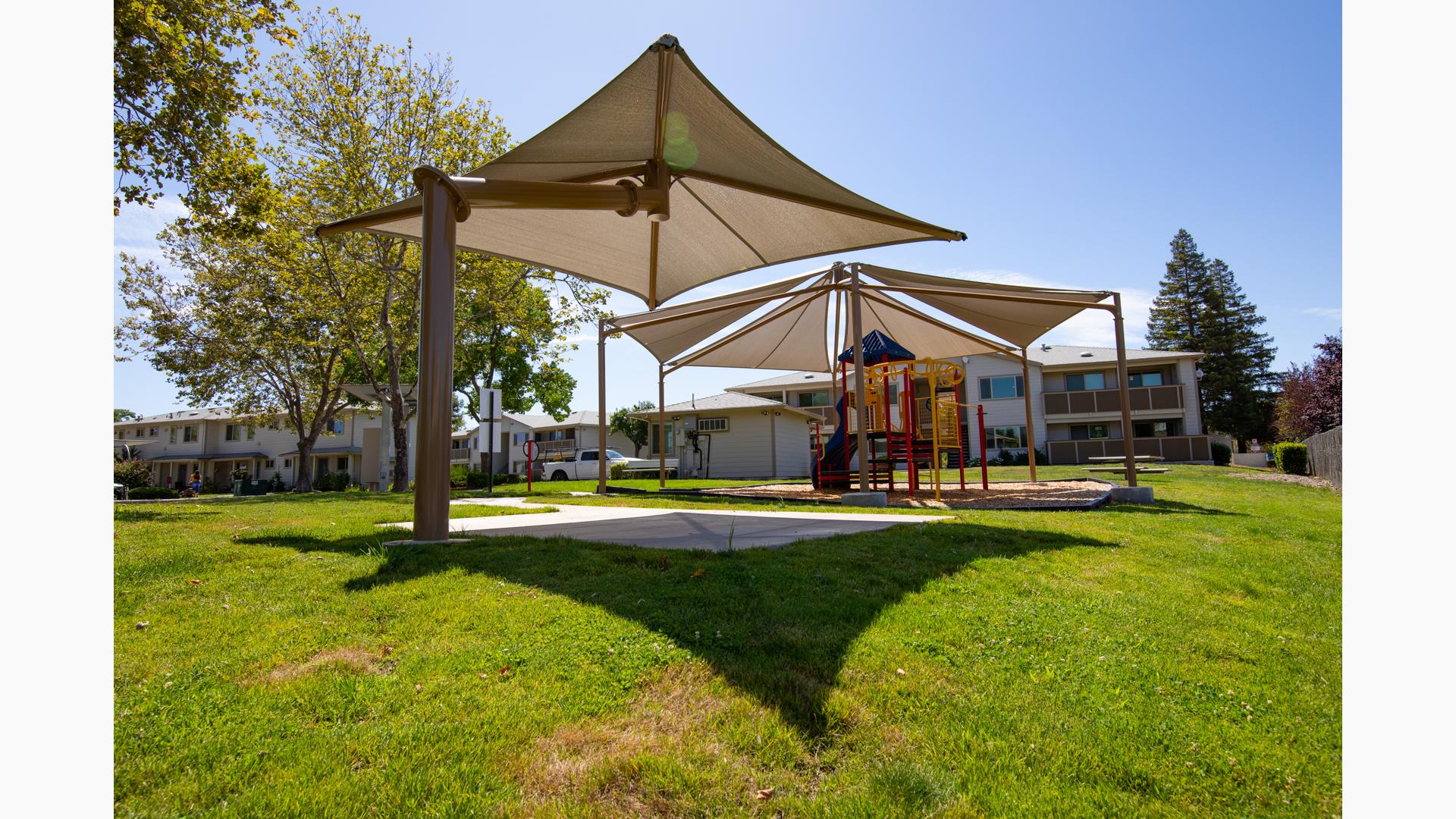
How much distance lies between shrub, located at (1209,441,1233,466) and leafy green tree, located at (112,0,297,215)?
34.5 meters

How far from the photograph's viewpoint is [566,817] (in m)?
1.73

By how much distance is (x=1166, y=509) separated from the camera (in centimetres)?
886

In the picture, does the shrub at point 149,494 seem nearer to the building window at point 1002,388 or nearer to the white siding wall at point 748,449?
the white siding wall at point 748,449

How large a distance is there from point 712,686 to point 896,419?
10.5m

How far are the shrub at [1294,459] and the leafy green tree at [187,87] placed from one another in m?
26.2

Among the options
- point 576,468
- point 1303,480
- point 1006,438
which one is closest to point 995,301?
point 1303,480

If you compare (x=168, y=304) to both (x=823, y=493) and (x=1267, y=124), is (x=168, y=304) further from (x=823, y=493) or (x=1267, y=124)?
(x=1267, y=124)

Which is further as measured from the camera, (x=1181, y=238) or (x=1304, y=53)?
(x=1181, y=238)

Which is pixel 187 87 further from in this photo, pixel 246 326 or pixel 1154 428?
pixel 1154 428

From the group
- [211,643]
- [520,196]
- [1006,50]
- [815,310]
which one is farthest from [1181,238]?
[211,643]

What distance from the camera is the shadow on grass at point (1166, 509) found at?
843 cm

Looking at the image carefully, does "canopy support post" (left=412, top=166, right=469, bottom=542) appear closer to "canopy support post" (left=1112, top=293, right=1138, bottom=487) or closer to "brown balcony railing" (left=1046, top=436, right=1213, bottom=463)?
"canopy support post" (left=1112, top=293, right=1138, bottom=487)

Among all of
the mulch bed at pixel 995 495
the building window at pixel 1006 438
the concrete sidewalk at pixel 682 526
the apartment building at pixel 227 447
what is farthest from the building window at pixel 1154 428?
the apartment building at pixel 227 447

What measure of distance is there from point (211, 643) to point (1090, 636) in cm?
404
